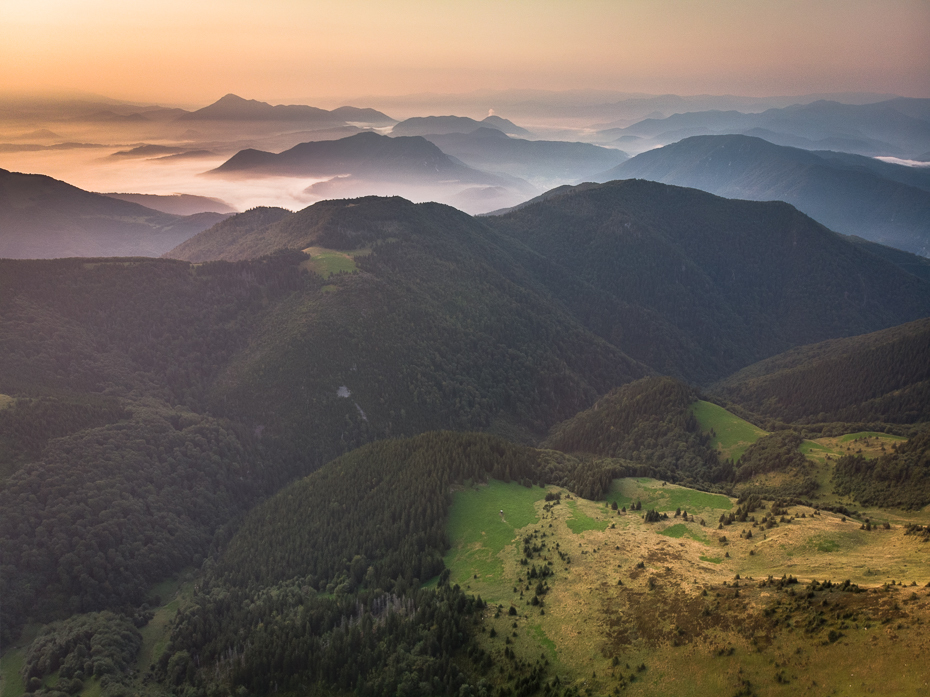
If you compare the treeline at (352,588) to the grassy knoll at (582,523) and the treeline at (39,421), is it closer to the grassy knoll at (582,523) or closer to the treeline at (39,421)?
the grassy knoll at (582,523)

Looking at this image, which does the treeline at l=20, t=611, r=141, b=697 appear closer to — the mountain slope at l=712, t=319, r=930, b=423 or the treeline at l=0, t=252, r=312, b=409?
the treeline at l=0, t=252, r=312, b=409

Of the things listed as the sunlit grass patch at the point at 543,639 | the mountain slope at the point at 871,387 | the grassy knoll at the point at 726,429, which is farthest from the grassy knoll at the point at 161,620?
the mountain slope at the point at 871,387

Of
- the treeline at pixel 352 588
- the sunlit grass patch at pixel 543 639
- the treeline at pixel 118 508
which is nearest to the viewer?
the sunlit grass patch at pixel 543 639

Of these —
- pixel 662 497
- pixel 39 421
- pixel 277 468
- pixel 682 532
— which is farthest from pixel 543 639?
pixel 39 421

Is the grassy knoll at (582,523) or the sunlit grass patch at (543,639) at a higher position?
the sunlit grass patch at (543,639)

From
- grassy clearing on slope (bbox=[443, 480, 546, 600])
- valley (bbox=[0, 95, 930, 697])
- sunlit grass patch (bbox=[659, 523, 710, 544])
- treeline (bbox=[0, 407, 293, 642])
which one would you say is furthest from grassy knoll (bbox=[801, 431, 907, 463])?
treeline (bbox=[0, 407, 293, 642])

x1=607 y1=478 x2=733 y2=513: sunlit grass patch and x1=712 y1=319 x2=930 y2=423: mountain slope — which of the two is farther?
x1=712 y1=319 x2=930 y2=423: mountain slope
